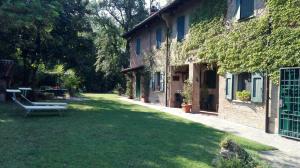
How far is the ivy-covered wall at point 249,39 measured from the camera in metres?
9.15

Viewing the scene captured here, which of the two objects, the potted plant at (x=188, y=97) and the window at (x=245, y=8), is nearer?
the window at (x=245, y=8)

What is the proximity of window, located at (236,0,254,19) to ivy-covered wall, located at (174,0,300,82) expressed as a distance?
28cm

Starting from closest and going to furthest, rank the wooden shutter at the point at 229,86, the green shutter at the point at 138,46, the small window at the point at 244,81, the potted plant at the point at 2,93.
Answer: the small window at the point at 244,81 → the wooden shutter at the point at 229,86 → the potted plant at the point at 2,93 → the green shutter at the point at 138,46

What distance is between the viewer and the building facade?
10539 mm

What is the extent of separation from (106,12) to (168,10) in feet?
82.2

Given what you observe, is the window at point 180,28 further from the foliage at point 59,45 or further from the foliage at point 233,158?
the foliage at point 233,158

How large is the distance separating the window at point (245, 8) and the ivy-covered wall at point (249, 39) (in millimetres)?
276

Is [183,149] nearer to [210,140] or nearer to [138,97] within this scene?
[210,140]

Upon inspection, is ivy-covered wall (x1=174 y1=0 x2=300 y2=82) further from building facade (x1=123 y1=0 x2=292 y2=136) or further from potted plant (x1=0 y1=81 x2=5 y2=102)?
potted plant (x1=0 y1=81 x2=5 y2=102)

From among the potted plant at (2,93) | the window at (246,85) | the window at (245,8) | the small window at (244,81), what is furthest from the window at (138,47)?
the small window at (244,81)

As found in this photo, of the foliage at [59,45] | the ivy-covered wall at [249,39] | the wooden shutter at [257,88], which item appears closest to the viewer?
the ivy-covered wall at [249,39]

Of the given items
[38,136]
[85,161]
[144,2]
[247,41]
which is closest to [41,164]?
[85,161]

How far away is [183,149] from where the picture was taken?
689 centimetres

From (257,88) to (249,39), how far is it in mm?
1818
